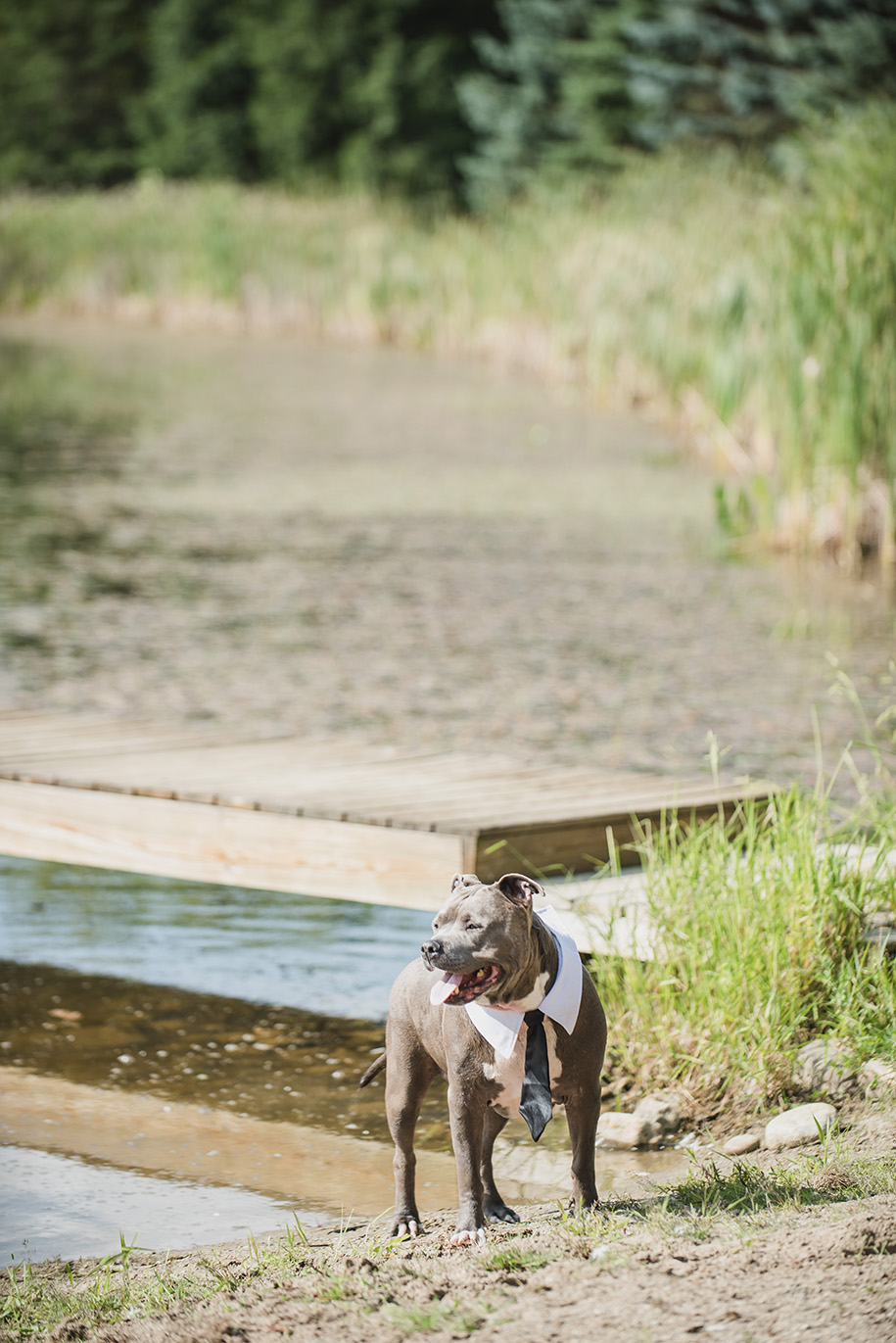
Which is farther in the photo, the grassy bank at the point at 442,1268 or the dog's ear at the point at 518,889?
the dog's ear at the point at 518,889

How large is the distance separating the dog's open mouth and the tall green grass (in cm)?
80

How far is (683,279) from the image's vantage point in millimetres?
10312

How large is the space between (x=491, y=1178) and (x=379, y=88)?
88.1ft

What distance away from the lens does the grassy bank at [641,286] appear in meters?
6.33

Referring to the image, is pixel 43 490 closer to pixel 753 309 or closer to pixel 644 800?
pixel 753 309

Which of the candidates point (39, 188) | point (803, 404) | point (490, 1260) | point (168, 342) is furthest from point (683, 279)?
point (39, 188)

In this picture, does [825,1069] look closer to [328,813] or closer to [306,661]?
[328,813]

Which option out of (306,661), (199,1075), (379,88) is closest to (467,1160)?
(199,1075)

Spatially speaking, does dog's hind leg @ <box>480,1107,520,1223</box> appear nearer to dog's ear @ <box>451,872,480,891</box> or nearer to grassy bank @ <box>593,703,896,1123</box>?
dog's ear @ <box>451,872,480,891</box>

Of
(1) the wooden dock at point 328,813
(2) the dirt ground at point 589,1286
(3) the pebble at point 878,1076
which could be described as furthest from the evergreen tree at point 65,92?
(2) the dirt ground at point 589,1286

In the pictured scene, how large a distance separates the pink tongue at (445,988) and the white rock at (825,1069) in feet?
3.03

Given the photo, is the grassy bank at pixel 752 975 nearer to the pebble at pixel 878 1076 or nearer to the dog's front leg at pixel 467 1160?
the pebble at pixel 878 1076

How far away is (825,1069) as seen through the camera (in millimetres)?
2643

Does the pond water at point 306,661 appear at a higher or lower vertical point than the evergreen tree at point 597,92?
lower
